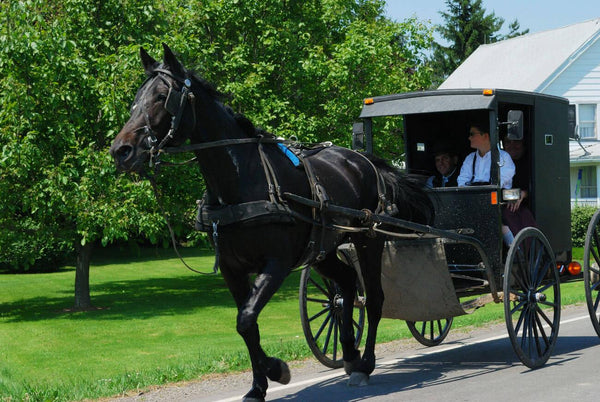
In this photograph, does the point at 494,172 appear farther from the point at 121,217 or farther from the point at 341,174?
the point at 121,217

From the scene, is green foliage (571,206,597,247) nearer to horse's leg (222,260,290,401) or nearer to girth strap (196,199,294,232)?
horse's leg (222,260,290,401)

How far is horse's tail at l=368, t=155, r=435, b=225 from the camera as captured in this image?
26.5ft

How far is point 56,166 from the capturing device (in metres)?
17.4

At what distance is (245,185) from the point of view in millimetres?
6219

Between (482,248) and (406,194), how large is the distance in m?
0.96

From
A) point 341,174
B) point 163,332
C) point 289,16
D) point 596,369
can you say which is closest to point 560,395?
point 596,369

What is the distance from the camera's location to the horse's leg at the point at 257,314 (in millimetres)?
5945

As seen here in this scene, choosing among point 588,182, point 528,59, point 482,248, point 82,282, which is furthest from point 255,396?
point 528,59

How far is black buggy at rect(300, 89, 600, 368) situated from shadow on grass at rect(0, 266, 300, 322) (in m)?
11.1

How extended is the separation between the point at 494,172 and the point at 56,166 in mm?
11992

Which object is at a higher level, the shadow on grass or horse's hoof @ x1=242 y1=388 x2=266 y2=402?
horse's hoof @ x1=242 y1=388 x2=266 y2=402

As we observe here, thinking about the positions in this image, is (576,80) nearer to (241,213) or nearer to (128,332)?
(128,332)

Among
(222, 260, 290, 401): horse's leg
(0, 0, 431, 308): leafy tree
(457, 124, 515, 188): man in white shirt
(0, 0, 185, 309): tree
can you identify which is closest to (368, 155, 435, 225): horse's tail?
(457, 124, 515, 188): man in white shirt

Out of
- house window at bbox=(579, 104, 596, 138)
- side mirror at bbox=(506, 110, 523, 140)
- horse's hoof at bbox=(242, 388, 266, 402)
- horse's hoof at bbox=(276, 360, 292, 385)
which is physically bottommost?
horse's hoof at bbox=(242, 388, 266, 402)
